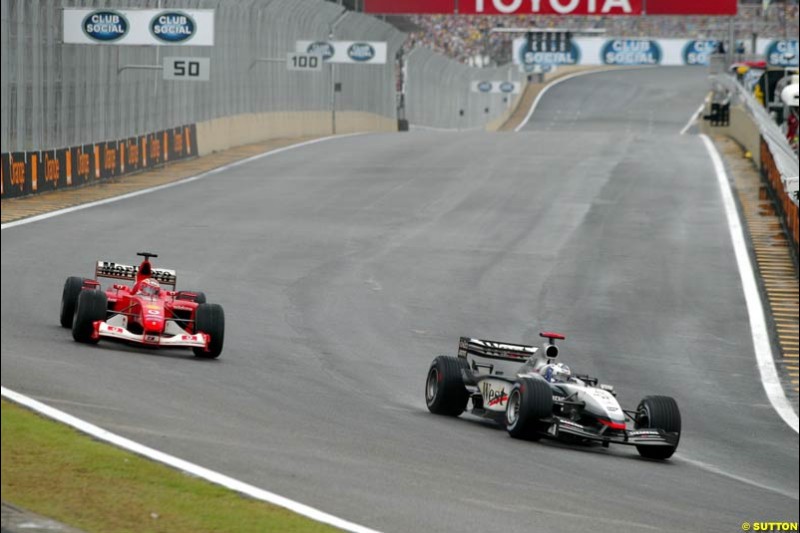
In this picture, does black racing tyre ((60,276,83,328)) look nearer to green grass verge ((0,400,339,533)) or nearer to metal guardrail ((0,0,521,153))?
metal guardrail ((0,0,521,153))

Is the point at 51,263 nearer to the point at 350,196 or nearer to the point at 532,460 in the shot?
the point at 532,460

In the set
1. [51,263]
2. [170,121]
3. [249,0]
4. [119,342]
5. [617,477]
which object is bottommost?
[617,477]

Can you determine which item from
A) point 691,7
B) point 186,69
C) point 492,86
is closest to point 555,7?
point 691,7

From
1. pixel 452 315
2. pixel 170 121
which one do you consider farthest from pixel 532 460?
pixel 170 121

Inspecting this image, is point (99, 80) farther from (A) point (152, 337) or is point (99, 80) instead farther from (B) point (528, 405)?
(B) point (528, 405)

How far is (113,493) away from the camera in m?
7.60

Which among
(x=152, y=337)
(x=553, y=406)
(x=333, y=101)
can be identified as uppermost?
(x=333, y=101)

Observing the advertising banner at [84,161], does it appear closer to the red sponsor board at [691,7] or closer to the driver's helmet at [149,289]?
the driver's helmet at [149,289]

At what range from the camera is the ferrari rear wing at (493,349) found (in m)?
7.67

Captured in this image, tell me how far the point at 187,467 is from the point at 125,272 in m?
2.01

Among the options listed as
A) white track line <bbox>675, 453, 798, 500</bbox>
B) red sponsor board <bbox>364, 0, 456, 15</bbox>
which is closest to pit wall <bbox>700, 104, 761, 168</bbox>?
red sponsor board <bbox>364, 0, 456, 15</bbox>

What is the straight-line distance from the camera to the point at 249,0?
9.80 meters

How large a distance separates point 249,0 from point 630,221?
26.0 feet

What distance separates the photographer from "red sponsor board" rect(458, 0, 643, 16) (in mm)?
52162
